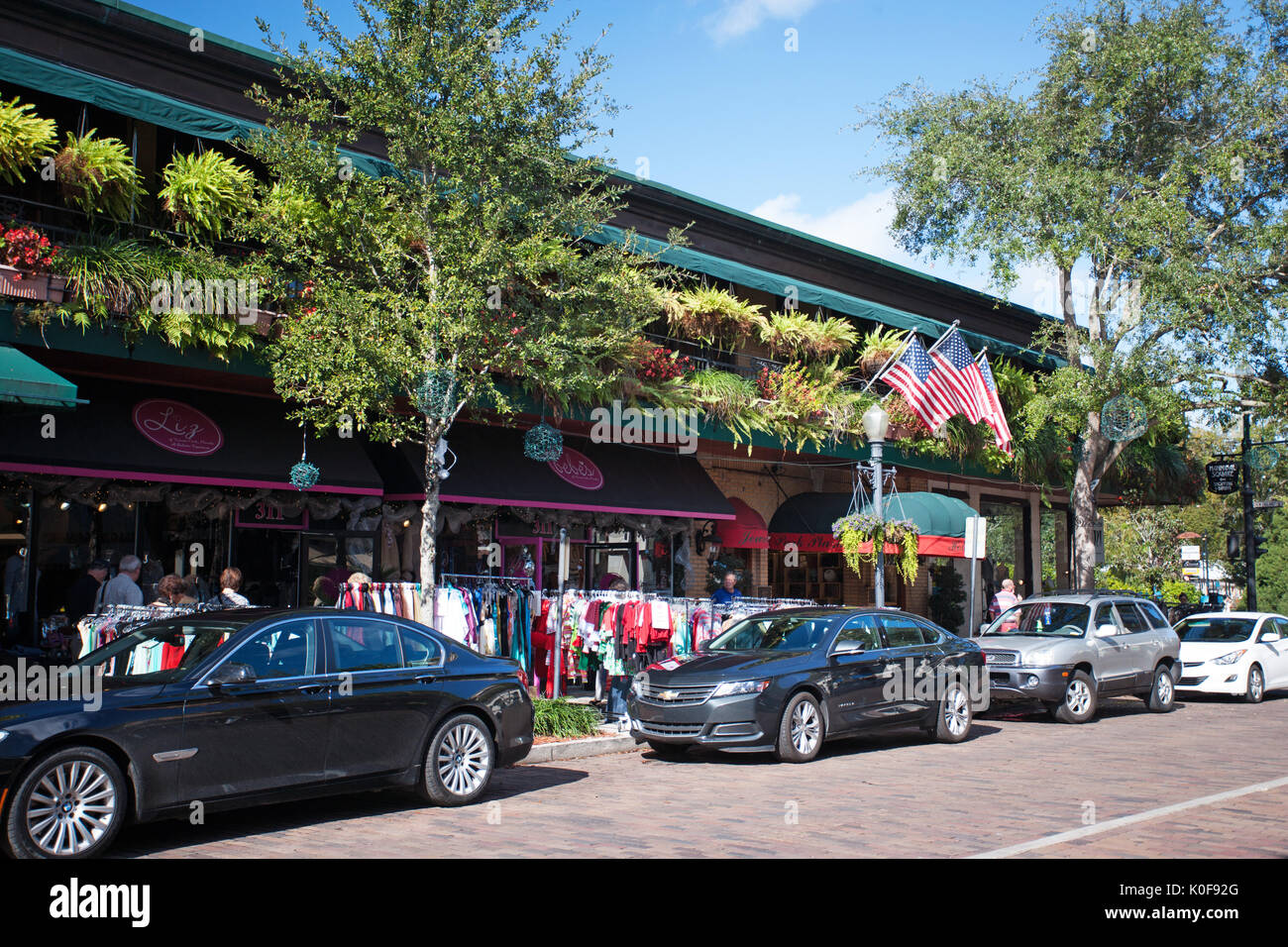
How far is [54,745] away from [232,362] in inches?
301

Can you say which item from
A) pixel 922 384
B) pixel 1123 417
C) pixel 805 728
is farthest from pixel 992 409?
pixel 805 728

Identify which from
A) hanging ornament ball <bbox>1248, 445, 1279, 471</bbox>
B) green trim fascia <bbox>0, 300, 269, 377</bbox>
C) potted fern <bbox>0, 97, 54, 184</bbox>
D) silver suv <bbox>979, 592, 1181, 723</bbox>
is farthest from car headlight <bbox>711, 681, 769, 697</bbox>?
hanging ornament ball <bbox>1248, 445, 1279, 471</bbox>

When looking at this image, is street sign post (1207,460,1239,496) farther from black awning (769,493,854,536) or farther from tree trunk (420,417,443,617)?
tree trunk (420,417,443,617)

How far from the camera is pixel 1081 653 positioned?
609 inches

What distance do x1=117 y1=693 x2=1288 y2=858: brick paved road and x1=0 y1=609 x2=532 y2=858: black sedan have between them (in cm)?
38

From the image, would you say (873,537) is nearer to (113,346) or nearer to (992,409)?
(992,409)

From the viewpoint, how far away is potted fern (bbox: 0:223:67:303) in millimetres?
11828

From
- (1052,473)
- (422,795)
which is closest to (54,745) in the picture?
(422,795)

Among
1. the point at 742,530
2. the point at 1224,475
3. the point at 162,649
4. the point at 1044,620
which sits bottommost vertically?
the point at 1044,620

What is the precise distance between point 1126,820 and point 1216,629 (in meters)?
13.1

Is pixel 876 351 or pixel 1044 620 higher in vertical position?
pixel 876 351

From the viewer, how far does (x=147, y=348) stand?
1298cm

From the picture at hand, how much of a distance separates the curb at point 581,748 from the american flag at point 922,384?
399 inches

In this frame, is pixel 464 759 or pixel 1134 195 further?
pixel 1134 195
